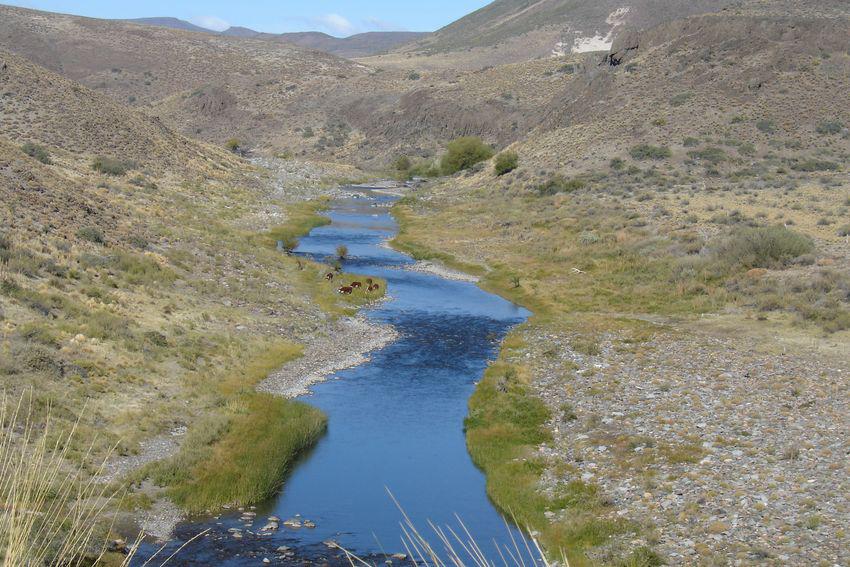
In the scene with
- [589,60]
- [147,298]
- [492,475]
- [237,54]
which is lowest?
[492,475]

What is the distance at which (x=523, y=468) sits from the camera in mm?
24750

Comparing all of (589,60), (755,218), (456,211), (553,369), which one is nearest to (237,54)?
(589,60)

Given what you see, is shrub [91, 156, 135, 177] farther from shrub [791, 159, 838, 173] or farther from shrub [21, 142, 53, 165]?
shrub [791, 159, 838, 173]

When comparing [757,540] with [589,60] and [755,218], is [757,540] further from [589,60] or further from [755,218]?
[589,60]

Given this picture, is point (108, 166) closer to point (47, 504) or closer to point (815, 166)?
point (47, 504)

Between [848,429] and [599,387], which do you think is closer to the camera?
[848,429]

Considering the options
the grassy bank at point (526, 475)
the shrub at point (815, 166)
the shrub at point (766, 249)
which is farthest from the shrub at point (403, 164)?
the grassy bank at point (526, 475)

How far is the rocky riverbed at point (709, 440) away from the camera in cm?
1894

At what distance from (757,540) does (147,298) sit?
90.5 feet

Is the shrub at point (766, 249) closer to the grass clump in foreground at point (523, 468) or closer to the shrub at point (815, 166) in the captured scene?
the grass clump in foreground at point (523, 468)

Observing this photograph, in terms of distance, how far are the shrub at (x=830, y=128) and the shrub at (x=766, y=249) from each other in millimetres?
37585

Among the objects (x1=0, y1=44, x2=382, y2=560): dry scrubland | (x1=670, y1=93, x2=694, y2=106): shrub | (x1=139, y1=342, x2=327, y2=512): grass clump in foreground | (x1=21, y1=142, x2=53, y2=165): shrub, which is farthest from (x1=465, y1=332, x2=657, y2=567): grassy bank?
(x1=670, y1=93, x2=694, y2=106): shrub

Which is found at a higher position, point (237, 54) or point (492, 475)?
point (237, 54)

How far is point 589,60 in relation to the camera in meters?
112
